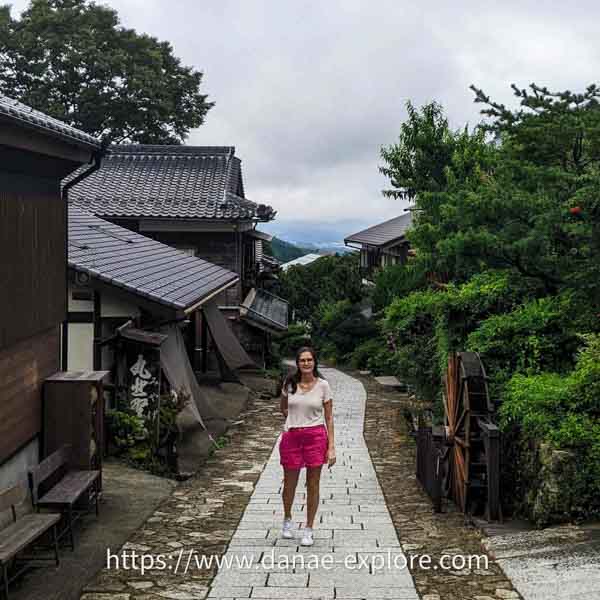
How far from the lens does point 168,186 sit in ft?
93.0

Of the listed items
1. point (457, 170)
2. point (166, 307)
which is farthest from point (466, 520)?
point (457, 170)

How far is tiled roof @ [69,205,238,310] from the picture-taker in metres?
13.4

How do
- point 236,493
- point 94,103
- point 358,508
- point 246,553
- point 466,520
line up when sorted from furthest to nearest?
1. point 94,103
2. point 236,493
3. point 358,508
4. point 466,520
5. point 246,553

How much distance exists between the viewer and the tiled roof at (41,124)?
695cm

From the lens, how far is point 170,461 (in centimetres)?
1257

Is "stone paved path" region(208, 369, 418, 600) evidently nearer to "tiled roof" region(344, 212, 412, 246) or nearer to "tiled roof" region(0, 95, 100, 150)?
"tiled roof" region(0, 95, 100, 150)

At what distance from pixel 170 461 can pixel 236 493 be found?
6.06 ft

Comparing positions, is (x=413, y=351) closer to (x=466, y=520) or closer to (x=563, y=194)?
(x=563, y=194)

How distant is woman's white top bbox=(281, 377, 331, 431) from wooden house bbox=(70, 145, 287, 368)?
56.8 feet

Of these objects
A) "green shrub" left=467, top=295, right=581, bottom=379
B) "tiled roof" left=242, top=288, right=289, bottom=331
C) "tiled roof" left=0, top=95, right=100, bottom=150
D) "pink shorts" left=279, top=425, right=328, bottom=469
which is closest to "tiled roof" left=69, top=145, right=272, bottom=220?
"tiled roof" left=242, top=288, right=289, bottom=331

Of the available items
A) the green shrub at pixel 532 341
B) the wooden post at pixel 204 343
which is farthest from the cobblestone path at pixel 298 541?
the wooden post at pixel 204 343

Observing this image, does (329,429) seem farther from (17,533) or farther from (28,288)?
(28,288)

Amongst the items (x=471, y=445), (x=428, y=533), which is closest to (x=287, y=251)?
(x=471, y=445)

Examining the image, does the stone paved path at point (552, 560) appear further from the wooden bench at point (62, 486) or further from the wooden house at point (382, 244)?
the wooden house at point (382, 244)
